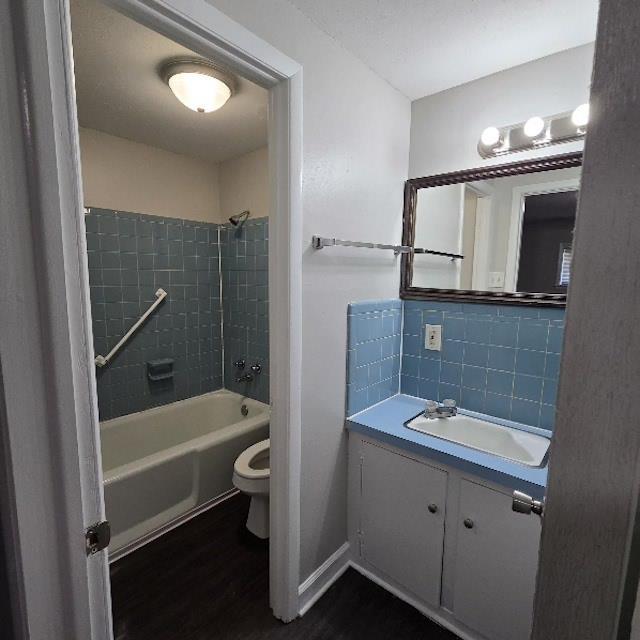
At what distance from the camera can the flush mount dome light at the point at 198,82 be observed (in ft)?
5.18

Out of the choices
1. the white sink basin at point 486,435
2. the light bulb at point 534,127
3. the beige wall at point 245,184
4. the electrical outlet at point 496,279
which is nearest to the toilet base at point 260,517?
the white sink basin at point 486,435

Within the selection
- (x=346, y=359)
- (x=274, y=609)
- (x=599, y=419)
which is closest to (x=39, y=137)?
(x=599, y=419)

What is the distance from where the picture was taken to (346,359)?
5.37 ft

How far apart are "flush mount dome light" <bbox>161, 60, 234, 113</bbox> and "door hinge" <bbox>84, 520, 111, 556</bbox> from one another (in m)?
1.77

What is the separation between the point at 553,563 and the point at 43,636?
841 mm

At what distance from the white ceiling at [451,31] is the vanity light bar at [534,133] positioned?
0.27 m

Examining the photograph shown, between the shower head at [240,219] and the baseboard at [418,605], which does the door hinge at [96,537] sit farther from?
the shower head at [240,219]

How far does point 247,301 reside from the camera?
9.29 ft

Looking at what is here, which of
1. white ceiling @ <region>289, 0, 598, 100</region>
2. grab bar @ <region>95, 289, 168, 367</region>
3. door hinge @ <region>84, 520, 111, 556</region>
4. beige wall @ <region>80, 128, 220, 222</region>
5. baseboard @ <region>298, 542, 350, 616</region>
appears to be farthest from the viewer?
grab bar @ <region>95, 289, 168, 367</region>

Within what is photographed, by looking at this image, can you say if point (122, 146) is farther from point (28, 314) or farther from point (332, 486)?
point (332, 486)

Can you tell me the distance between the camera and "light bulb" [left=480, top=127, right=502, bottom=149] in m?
1.56

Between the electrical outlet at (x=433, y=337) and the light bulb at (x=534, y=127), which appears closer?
the light bulb at (x=534, y=127)

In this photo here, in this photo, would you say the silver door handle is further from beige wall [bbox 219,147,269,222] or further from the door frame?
beige wall [bbox 219,147,269,222]

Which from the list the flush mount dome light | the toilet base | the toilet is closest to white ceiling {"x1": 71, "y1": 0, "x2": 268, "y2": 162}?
the flush mount dome light
